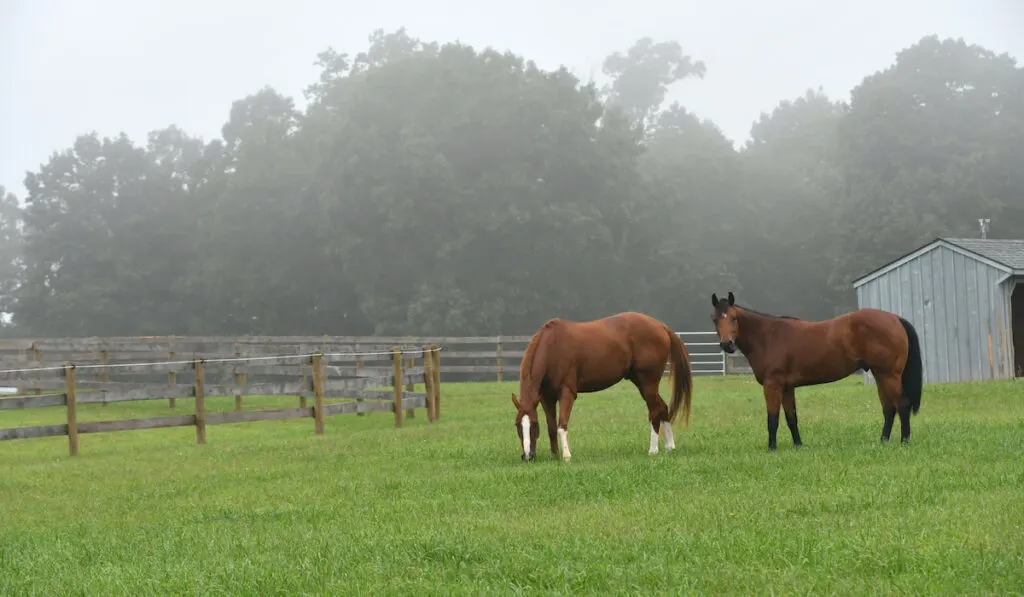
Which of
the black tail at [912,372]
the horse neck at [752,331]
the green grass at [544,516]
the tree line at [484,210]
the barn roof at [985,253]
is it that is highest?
the tree line at [484,210]

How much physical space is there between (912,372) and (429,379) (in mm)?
9815

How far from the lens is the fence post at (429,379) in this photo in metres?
19.0

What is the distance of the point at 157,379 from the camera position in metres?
48.8

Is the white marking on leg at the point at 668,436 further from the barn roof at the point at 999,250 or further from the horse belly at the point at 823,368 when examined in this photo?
the barn roof at the point at 999,250

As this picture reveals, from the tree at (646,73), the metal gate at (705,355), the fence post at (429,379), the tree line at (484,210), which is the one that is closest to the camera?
the fence post at (429,379)

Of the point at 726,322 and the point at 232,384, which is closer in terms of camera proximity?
the point at 726,322

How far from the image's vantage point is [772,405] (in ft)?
36.7

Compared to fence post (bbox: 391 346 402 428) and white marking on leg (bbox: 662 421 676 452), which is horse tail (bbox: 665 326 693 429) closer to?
white marking on leg (bbox: 662 421 676 452)

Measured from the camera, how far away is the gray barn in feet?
74.0

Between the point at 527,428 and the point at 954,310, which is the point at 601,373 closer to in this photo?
the point at 527,428

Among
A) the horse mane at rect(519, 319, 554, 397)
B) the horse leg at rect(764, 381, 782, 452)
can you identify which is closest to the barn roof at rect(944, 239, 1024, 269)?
the horse leg at rect(764, 381, 782, 452)

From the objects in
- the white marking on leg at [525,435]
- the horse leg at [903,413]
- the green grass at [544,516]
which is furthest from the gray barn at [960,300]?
the white marking on leg at [525,435]

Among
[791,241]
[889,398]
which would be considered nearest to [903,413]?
[889,398]

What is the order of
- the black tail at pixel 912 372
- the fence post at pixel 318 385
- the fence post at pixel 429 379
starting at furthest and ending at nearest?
the fence post at pixel 429 379 < the fence post at pixel 318 385 < the black tail at pixel 912 372
